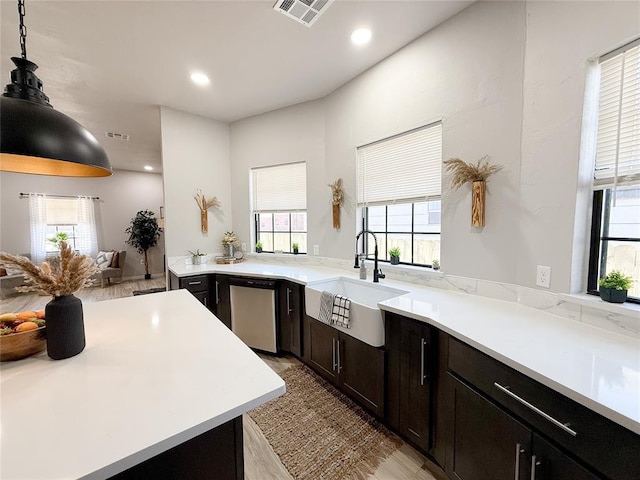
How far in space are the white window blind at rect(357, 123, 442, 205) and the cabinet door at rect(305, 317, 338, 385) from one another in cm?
133

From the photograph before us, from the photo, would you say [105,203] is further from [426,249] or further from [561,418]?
[561,418]

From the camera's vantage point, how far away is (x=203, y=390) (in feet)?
2.74

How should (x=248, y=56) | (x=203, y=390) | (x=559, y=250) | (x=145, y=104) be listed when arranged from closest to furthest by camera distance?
1. (x=203, y=390)
2. (x=559, y=250)
3. (x=248, y=56)
4. (x=145, y=104)

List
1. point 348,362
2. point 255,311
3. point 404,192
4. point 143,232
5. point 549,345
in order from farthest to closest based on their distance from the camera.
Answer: point 143,232, point 255,311, point 404,192, point 348,362, point 549,345

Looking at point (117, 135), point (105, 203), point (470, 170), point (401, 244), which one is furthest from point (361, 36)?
point (105, 203)

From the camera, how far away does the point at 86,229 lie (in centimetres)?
665

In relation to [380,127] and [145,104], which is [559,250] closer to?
[380,127]

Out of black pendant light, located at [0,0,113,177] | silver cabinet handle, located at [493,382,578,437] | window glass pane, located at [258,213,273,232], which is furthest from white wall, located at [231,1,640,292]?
black pendant light, located at [0,0,113,177]

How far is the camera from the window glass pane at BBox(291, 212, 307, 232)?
353 centimetres

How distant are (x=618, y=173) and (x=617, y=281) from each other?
20.9 inches

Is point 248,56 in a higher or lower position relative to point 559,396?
higher

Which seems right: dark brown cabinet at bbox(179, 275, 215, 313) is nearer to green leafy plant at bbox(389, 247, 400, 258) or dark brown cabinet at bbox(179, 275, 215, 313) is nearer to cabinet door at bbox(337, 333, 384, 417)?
cabinet door at bbox(337, 333, 384, 417)

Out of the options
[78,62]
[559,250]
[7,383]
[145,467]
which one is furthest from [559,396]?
[78,62]

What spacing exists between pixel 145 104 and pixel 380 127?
2999 millimetres
